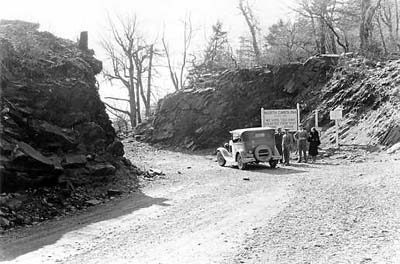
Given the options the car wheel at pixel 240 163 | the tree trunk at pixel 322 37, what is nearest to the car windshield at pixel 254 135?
the car wheel at pixel 240 163

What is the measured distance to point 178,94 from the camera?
34.3m

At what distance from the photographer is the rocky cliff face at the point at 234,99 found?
29016mm

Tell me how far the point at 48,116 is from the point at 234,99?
1857 cm

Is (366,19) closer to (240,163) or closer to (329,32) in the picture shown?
(329,32)

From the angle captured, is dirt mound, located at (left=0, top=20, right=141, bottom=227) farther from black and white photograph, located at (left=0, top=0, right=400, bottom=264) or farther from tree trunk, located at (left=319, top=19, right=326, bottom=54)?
tree trunk, located at (left=319, top=19, right=326, bottom=54)

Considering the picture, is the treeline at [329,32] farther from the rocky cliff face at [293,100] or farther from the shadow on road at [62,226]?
the shadow on road at [62,226]

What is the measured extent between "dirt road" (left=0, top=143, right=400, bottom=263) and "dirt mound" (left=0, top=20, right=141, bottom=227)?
1693 mm

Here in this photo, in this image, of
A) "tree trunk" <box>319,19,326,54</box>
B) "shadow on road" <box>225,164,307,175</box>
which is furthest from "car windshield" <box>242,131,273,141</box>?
"tree trunk" <box>319,19,326,54</box>

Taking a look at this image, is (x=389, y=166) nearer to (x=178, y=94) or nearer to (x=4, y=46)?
(x=4, y=46)

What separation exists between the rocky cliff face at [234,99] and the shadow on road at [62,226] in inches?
682

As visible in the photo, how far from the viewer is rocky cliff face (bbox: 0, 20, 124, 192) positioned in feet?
38.8

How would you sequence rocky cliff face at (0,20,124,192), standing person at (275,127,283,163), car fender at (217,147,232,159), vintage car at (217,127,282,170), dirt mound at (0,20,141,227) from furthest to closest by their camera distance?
standing person at (275,127,283,163)
car fender at (217,147,232,159)
vintage car at (217,127,282,170)
rocky cliff face at (0,20,124,192)
dirt mound at (0,20,141,227)

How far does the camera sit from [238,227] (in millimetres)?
8172

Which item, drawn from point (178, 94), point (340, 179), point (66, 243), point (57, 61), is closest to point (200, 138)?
point (178, 94)
